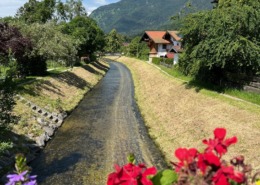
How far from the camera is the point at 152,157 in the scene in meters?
18.7

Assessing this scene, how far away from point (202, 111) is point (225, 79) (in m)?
6.36

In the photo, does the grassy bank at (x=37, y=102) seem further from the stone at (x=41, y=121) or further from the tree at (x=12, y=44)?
the tree at (x=12, y=44)

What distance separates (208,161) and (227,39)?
23.0 metres

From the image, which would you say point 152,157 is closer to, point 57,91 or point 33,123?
point 33,123

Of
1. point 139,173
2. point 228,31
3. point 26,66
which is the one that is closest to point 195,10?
point 228,31

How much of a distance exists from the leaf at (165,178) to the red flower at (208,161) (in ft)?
1.76

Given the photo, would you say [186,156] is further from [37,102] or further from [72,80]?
[72,80]

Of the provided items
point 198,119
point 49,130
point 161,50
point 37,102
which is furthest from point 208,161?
point 161,50

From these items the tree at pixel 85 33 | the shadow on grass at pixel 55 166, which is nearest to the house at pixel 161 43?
the tree at pixel 85 33

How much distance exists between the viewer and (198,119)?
21.8 metres

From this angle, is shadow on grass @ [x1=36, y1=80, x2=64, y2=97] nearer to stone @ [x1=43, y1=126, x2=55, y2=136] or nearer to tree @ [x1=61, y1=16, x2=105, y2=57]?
stone @ [x1=43, y1=126, x2=55, y2=136]

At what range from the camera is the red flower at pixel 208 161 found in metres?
2.30

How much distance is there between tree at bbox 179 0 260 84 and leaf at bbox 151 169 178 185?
70.4ft

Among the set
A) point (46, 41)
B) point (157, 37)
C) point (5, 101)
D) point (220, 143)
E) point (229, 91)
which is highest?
point (157, 37)
